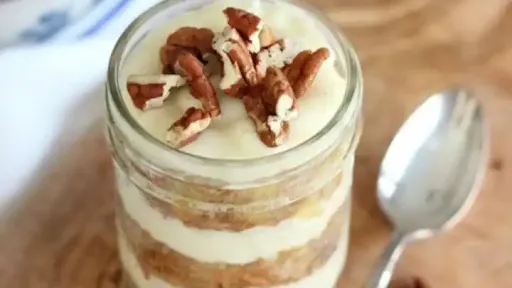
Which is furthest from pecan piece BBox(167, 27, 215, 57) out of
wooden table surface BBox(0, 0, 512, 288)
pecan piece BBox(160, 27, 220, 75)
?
wooden table surface BBox(0, 0, 512, 288)

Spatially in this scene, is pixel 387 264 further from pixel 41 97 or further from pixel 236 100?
pixel 41 97

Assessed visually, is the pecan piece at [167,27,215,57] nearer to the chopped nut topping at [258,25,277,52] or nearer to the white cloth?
the chopped nut topping at [258,25,277,52]

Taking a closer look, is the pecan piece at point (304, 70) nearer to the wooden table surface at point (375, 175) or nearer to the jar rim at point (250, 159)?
the jar rim at point (250, 159)

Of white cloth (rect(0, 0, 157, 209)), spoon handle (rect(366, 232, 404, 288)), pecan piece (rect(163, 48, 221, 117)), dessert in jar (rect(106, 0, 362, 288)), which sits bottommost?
spoon handle (rect(366, 232, 404, 288))

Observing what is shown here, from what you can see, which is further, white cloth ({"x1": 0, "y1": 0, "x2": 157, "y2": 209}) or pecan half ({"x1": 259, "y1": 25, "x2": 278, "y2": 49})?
white cloth ({"x1": 0, "y1": 0, "x2": 157, "y2": 209})

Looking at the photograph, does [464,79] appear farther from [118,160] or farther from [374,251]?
[118,160]

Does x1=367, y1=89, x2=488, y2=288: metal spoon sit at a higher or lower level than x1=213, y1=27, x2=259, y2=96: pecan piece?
lower

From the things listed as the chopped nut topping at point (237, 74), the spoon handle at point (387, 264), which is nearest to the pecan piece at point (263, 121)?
the chopped nut topping at point (237, 74)
